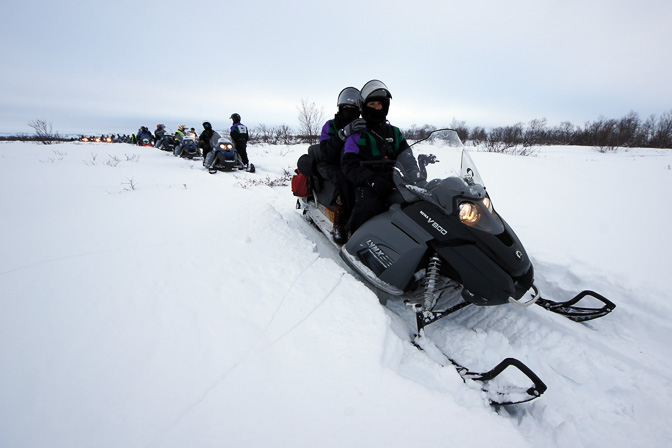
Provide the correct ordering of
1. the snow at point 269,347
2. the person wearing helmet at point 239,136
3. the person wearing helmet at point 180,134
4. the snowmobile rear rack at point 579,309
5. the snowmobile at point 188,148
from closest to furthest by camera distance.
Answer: the snow at point 269,347
the snowmobile rear rack at point 579,309
the person wearing helmet at point 239,136
the snowmobile at point 188,148
the person wearing helmet at point 180,134

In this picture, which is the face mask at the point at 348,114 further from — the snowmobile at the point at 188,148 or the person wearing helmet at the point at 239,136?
the snowmobile at the point at 188,148

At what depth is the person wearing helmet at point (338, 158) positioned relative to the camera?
278 centimetres

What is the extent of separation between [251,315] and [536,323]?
6.77 feet

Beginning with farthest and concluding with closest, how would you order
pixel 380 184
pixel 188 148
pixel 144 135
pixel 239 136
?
pixel 144 135 → pixel 188 148 → pixel 239 136 → pixel 380 184

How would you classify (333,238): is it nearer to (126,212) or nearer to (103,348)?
(103,348)

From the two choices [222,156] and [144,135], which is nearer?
[222,156]

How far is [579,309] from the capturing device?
2.02m

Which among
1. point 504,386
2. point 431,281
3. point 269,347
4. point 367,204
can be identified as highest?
point 367,204

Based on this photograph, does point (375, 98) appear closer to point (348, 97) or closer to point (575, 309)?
point (348, 97)

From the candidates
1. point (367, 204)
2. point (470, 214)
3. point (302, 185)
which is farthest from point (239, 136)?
point (470, 214)

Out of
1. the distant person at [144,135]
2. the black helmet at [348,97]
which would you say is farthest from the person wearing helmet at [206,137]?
the distant person at [144,135]

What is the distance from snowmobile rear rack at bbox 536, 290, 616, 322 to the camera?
6.42 feet

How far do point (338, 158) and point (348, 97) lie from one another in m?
0.75

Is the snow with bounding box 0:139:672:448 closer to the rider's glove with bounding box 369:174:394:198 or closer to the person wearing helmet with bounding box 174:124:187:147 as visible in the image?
the rider's glove with bounding box 369:174:394:198
